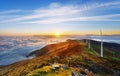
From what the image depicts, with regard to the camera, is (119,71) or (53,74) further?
(119,71)

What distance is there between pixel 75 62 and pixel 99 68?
9613mm

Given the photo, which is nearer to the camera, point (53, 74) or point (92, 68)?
point (53, 74)

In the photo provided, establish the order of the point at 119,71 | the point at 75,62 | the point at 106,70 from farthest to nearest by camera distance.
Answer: the point at 119,71
the point at 106,70
the point at 75,62

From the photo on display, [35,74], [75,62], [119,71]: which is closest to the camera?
[35,74]

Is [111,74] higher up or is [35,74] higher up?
[35,74]

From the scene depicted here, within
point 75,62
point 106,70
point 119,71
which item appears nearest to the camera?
point 75,62

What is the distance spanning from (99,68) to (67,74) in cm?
3693

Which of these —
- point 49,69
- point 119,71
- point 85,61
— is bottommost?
point 119,71

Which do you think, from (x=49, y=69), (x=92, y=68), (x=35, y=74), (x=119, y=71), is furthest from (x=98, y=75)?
(x=35, y=74)

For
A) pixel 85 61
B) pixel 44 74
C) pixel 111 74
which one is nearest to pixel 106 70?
pixel 111 74

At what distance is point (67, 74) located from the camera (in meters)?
47.2

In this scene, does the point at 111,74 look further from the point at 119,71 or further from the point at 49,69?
the point at 49,69

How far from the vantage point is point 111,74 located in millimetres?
83125

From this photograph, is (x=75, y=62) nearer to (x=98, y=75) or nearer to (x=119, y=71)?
(x=98, y=75)
